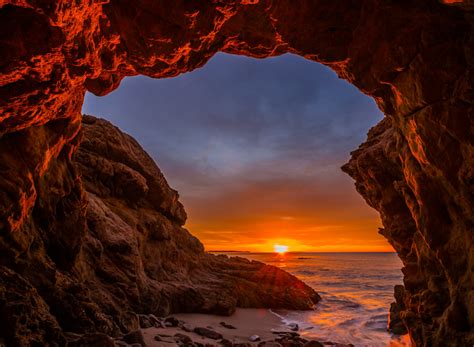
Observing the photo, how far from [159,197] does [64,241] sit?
10.2 meters

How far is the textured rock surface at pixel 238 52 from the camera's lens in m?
6.46

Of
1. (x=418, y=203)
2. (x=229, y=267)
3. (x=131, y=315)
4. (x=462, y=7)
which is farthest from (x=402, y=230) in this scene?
(x=229, y=267)

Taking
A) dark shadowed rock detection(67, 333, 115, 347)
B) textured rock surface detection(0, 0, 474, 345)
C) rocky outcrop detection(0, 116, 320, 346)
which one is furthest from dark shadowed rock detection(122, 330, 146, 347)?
dark shadowed rock detection(67, 333, 115, 347)

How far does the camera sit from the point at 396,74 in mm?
8039

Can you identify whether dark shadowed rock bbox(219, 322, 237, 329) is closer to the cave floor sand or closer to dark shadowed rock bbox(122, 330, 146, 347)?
the cave floor sand

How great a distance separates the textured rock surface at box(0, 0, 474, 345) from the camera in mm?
6461

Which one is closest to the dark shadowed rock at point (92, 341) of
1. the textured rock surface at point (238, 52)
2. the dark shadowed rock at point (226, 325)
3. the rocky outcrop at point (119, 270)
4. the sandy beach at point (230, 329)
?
the rocky outcrop at point (119, 270)

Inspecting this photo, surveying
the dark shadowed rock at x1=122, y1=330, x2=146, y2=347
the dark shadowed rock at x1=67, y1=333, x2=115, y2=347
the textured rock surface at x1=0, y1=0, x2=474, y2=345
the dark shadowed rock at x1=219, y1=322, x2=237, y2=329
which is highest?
the textured rock surface at x1=0, y1=0, x2=474, y2=345

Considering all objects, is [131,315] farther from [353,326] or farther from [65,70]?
[353,326]

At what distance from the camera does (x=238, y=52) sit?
32.2 feet

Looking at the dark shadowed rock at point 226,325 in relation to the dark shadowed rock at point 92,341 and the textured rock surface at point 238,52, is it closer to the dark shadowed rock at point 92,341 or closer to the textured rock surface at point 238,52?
the textured rock surface at point 238,52

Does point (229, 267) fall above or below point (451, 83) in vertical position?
below

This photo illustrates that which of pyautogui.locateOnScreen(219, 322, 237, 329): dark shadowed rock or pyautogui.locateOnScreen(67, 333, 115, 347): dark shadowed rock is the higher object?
pyautogui.locateOnScreen(67, 333, 115, 347): dark shadowed rock

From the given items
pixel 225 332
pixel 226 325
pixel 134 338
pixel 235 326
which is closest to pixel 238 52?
pixel 134 338
